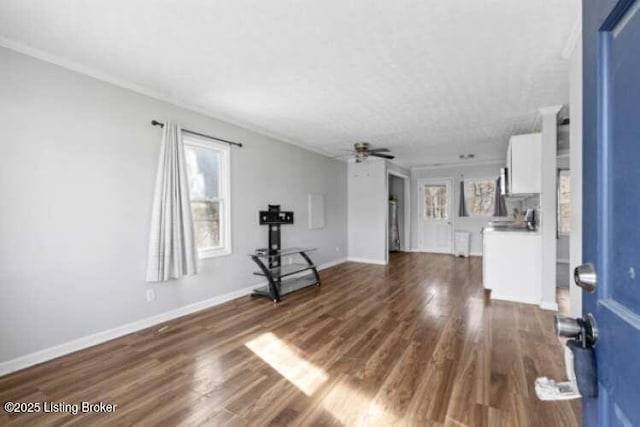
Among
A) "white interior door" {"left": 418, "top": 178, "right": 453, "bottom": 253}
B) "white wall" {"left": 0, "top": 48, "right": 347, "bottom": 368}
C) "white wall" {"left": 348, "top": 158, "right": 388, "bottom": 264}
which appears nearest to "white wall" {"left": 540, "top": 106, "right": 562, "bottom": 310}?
"white wall" {"left": 348, "top": 158, "right": 388, "bottom": 264}

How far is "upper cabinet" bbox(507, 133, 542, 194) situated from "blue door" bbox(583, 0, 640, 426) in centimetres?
374

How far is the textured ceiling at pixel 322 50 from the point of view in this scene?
6.27 feet

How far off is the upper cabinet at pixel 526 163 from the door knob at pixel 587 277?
3.75 metres

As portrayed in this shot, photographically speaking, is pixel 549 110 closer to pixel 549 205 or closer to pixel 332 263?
pixel 549 205

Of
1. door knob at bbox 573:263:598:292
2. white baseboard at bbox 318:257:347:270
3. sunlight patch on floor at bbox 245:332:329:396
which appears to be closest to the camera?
door knob at bbox 573:263:598:292

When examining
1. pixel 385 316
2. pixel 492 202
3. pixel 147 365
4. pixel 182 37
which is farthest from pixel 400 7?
pixel 492 202

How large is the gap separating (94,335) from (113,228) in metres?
0.99

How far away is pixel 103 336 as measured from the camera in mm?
2787

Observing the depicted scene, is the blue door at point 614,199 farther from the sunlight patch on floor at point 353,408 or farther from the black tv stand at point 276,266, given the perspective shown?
the black tv stand at point 276,266

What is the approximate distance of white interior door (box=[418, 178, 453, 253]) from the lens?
7.95m

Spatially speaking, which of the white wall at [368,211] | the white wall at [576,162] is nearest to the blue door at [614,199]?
the white wall at [576,162]

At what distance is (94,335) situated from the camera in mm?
2734

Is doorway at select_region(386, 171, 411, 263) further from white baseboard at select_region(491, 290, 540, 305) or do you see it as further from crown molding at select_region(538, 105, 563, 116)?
crown molding at select_region(538, 105, 563, 116)

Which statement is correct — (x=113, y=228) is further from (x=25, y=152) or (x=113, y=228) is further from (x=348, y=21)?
(x=348, y=21)
